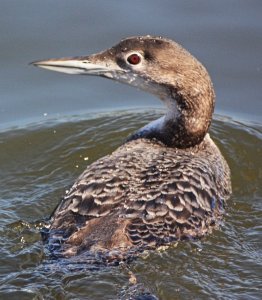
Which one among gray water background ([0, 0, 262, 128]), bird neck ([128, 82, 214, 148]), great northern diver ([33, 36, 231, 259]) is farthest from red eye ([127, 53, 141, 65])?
gray water background ([0, 0, 262, 128])

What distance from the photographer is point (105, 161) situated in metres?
8.59

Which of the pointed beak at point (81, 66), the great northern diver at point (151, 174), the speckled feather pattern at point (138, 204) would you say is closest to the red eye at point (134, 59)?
the great northern diver at point (151, 174)

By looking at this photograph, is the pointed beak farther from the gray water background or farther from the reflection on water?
the gray water background

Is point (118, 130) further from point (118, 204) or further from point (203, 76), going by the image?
point (118, 204)

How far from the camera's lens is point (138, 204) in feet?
25.5

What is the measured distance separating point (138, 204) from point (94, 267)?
0.69m

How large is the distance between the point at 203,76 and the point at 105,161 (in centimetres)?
126

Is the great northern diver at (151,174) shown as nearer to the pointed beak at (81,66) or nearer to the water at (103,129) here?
the pointed beak at (81,66)

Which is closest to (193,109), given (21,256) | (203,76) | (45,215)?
(203,76)

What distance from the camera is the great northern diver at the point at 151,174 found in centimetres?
761

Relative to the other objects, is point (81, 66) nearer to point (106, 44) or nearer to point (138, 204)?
point (138, 204)

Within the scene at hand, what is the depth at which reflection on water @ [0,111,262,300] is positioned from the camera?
291 inches

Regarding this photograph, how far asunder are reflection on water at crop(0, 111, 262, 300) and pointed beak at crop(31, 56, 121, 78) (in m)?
1.24

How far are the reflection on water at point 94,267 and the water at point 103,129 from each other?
1 cm
